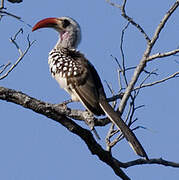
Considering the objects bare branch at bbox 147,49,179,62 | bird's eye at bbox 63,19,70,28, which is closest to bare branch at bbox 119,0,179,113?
bare branch at bbox 147,49,179,62

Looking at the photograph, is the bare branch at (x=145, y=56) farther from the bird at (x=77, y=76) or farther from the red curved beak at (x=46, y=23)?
the red curved beak at (x=46, y=23)

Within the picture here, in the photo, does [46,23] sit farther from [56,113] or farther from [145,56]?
[56,113]

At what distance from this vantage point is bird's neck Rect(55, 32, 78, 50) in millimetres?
6480

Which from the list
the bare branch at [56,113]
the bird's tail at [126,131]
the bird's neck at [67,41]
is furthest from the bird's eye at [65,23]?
the bare branch at [56,113]

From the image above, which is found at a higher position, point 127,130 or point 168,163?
point 127,130

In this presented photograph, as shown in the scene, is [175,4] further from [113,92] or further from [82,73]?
[82,73]

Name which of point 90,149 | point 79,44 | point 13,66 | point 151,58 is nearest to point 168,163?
point 90,149

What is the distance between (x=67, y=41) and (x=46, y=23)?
1.30 ft

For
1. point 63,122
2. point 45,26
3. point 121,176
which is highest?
point 45,26

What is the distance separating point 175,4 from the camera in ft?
13.8

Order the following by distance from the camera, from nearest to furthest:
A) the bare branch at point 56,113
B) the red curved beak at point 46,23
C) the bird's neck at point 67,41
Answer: the bare branch at point 56,113
the red curved beak at point 46,23
the bird's neck at point 67,41

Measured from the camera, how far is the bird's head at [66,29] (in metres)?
6.50

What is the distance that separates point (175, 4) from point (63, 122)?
59.4 inches

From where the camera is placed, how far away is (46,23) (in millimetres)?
6406
